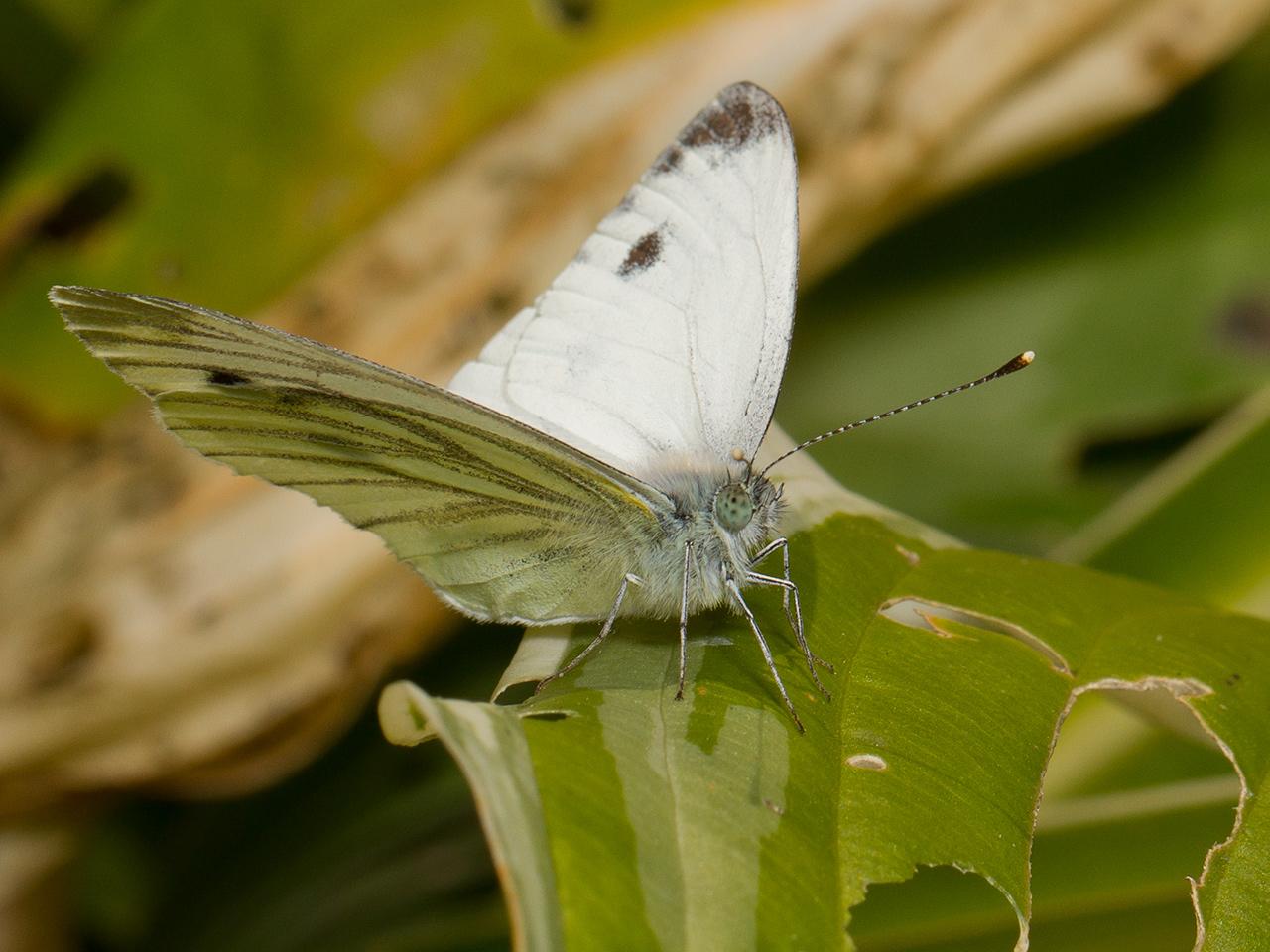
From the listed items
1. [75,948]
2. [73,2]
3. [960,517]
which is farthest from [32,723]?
[960,517]

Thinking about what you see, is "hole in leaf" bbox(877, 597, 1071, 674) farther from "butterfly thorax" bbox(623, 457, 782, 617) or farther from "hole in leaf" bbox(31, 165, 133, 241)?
"hole in leaf" bbox(31, 165, 133, 241)

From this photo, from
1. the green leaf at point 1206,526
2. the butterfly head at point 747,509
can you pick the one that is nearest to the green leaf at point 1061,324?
the green leaf at point 1206,526

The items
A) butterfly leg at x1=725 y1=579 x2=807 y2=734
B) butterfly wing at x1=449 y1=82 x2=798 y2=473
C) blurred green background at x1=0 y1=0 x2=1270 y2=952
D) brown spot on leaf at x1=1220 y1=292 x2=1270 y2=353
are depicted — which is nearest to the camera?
butterfly leg at x1=725 y1=579 x2=807 y2=734

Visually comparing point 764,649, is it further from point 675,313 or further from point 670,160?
point 670,160

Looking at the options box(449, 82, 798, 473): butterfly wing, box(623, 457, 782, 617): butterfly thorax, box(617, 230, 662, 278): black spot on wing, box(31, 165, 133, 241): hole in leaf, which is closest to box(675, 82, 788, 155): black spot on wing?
box(449, 82, 798, 473): butterfly wing

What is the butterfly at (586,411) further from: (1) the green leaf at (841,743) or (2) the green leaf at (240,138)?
(2) the green leaf at (240,138)

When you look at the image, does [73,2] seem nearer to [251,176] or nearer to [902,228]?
[251,176]
